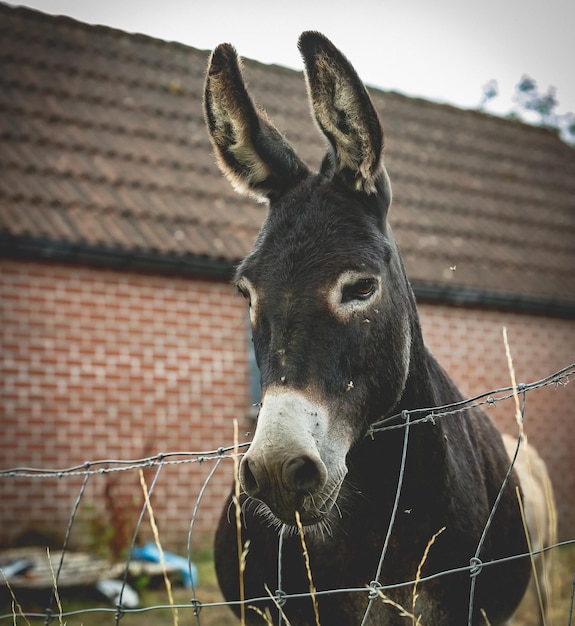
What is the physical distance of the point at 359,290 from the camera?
2.68 meters

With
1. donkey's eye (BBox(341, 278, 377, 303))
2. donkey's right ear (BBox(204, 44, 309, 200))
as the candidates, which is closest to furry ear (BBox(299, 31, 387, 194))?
donkey's right ear (BBox(204, 44, 309, 200))

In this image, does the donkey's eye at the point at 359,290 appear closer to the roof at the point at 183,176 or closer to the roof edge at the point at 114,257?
the roof edge at the point at 114,257

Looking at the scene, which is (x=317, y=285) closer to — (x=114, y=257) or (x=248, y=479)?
(x=248, y=479)

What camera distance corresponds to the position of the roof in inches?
393

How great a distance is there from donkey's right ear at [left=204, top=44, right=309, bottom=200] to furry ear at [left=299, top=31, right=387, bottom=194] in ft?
0.91

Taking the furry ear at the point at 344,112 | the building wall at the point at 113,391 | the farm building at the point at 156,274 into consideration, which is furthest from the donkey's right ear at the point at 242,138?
the building wall at the point at 113,391

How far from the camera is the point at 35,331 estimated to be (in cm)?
921

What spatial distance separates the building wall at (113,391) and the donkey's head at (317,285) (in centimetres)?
583

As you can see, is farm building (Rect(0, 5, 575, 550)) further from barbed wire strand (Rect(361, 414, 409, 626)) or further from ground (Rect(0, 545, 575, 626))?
barbed wire strand (Rect(361, 414, 409, 626))

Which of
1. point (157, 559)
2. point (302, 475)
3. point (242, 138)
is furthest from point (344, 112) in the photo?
point (157, 559)

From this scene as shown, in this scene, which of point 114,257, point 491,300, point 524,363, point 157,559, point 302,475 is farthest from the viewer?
point 524,363

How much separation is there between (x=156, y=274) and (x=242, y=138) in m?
7.07

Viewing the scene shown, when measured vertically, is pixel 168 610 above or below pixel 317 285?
below

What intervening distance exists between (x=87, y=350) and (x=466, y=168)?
27.9 feet
